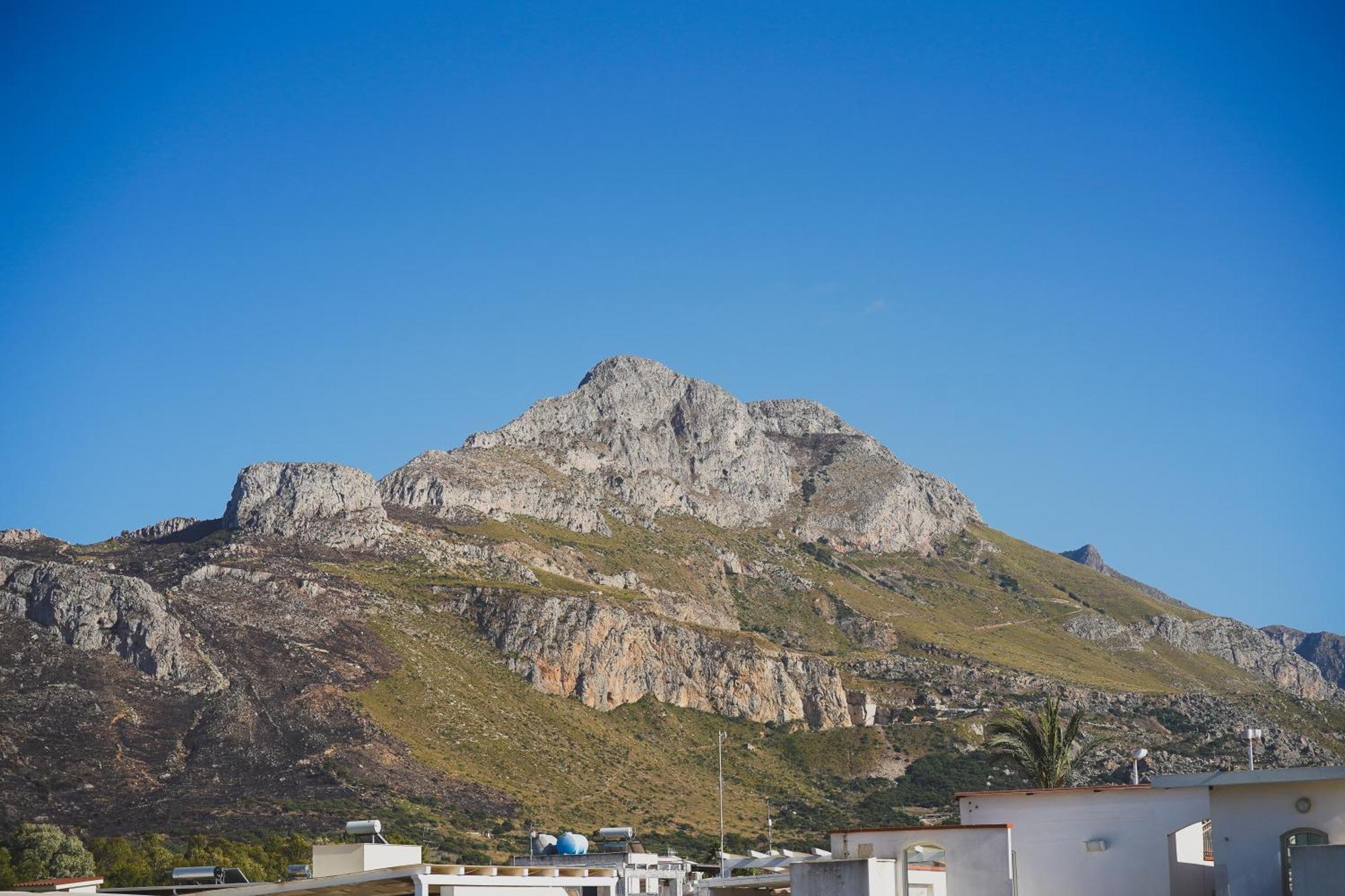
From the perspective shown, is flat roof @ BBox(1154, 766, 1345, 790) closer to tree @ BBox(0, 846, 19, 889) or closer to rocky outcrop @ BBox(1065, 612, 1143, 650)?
tree @ BBox(0, 846, 19, 889)

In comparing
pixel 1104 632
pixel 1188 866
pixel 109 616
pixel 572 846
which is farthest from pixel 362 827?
pixel 1104 632

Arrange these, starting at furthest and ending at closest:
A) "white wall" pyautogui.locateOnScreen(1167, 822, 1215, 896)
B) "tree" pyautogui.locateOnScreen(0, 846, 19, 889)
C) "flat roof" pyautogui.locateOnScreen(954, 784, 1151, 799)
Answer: "tree" pyautogui.locateOnScreen(0, 846, 19, 889), "flat roof" pyautogui.locateOnScreen(954, 784, 1151, 799), "white wall" pyautogui.locateOnScreen(1167, 822, 1215, 896)

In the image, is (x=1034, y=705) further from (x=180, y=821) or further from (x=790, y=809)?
(x=180, y=821)

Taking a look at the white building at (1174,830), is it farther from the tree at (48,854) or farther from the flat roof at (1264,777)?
the tree at (48,854)

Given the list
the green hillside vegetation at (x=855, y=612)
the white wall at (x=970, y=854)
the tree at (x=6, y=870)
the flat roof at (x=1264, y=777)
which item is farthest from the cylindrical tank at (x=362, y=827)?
the green hillside vegetation at (x=855, y=612)

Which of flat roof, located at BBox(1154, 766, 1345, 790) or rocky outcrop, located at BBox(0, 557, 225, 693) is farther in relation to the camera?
rocky outcrop, located at BBox(0, 557, 225, 693)

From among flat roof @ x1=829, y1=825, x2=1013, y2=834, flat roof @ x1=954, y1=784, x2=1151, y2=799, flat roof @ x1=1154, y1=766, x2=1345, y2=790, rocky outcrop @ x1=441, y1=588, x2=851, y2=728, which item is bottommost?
flat roof @ x1=829, y1=825, x2=1013, y2=834

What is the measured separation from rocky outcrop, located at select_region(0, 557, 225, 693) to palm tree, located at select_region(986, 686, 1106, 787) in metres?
76.4

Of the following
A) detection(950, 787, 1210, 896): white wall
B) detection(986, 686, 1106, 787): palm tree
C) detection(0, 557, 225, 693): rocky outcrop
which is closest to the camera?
detection(950, 787, 1210, 896): white wall

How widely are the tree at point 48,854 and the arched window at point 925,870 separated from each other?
54.1m

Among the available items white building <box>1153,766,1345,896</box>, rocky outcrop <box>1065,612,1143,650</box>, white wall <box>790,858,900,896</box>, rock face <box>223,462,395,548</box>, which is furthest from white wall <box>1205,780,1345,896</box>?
rocky outcrop <box>1065,612,1143,650</box>

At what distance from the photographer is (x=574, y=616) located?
453 feet

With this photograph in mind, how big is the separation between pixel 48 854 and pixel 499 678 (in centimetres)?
5097

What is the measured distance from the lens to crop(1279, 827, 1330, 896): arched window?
28.2m
